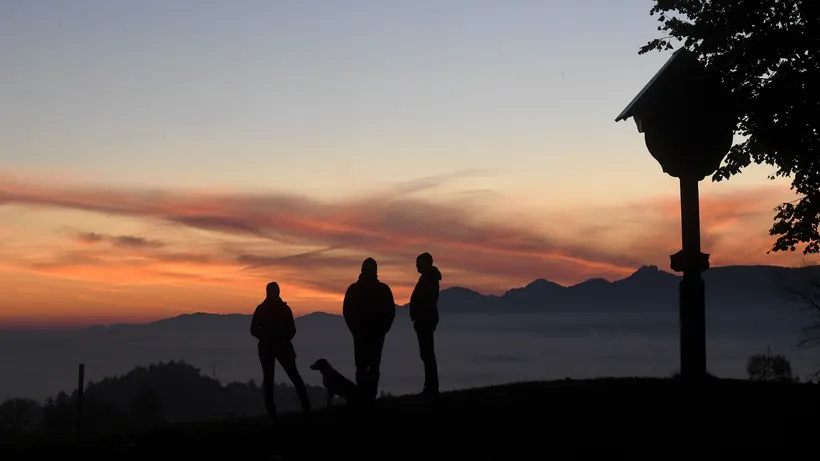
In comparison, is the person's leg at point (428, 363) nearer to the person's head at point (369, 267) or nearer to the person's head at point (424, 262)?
the person's head at point (424, 262)

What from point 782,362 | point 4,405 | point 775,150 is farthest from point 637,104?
point 4,405

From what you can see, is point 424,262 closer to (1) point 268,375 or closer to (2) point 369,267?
(2) point 369,267

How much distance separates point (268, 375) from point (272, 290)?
1688 millimetres

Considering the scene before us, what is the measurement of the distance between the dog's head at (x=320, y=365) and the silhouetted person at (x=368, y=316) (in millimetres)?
689

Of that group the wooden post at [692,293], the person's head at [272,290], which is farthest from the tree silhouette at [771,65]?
the person's head at [272,290]

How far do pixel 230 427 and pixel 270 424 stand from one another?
0.62m

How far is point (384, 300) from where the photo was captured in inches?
633

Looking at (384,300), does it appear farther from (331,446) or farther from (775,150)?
(775,150)

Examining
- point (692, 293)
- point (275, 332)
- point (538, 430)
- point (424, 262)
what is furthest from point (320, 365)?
point (692, 293)

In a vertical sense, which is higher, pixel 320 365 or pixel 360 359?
pixel 360 359

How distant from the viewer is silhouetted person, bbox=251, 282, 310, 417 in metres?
16.9

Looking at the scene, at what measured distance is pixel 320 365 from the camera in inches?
655

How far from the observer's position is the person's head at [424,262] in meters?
16.7

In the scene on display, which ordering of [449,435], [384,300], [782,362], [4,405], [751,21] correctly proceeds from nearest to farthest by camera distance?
[449,435], [384,300], [751,21], [782,362], [4,405]
